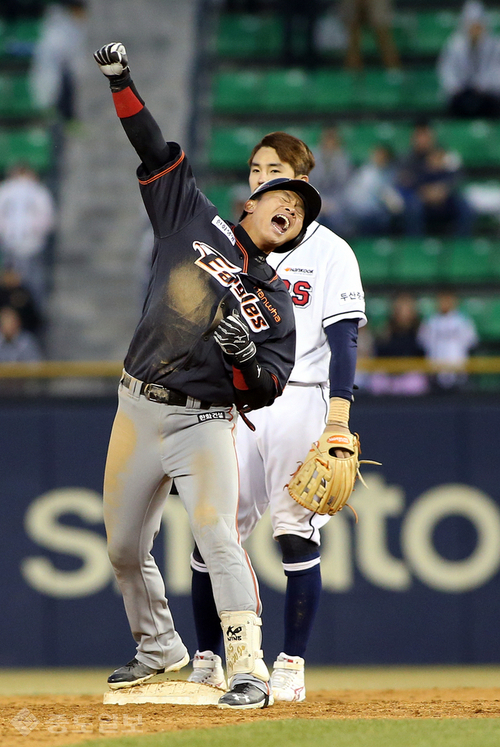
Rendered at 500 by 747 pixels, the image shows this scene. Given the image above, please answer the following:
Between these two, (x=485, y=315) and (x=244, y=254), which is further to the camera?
(x=485, y=315)

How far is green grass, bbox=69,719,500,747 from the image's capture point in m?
3.12

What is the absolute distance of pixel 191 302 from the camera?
3.75m

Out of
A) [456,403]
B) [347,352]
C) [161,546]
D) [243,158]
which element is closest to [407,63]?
[243,158]

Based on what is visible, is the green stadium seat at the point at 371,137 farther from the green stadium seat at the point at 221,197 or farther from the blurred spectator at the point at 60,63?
the blurred spectator at the point at 60,63

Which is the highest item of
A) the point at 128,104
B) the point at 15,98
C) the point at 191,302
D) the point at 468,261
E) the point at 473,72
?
the point at 15,98

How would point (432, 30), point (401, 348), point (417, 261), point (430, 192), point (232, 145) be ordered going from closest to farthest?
point (401, 348), point (430, 192), point (417, 261), point (232, 145), point (432, 30)

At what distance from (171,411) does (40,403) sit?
143 inches

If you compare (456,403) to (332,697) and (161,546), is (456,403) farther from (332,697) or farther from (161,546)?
(332,697)

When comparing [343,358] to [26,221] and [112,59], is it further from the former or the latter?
[26,221]

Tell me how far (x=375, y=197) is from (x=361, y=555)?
3624 mm

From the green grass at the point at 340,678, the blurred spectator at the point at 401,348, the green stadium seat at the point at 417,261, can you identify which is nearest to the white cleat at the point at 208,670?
the green grass at the point at 340,678

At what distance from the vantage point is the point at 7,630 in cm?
706

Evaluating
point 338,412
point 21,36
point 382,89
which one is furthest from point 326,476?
point 21,36

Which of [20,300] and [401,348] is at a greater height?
[20,300]
